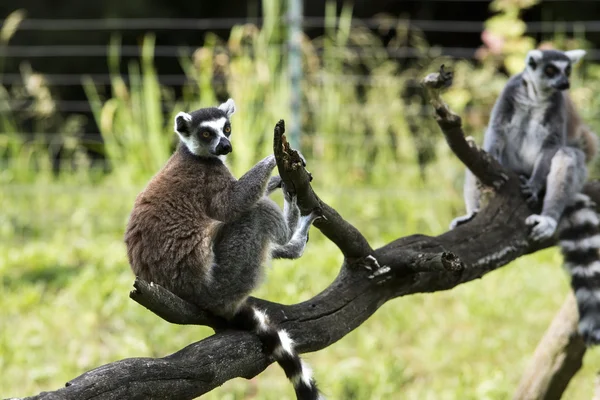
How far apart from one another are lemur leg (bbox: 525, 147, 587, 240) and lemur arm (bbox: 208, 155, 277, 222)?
1664 mm

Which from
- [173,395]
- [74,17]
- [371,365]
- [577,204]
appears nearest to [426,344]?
[371,365]

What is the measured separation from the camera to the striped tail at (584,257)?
12.4 feet

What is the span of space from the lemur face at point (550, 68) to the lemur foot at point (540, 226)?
1106 millimetres

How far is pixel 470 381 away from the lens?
5.07 m

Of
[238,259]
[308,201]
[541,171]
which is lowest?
[238,259]

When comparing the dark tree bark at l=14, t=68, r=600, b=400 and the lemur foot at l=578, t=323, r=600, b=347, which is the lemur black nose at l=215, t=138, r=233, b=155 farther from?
the lemur foot at l=578, t=323, r=600, b=347

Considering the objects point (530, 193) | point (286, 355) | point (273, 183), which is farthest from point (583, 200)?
point (286, 355)

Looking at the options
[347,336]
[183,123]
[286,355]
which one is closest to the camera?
[286,355]

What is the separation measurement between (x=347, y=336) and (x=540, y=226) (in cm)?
192

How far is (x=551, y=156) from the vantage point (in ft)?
15.5

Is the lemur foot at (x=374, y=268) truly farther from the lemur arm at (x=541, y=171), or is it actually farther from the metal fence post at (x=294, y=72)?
the metal fence post at (x=294, y=72)

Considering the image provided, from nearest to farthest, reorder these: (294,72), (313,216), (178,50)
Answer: (313,216), (294,72), (178,50)

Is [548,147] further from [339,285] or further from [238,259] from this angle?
[238,259]

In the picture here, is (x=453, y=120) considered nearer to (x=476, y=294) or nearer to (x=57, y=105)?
(x=476, y=294)
